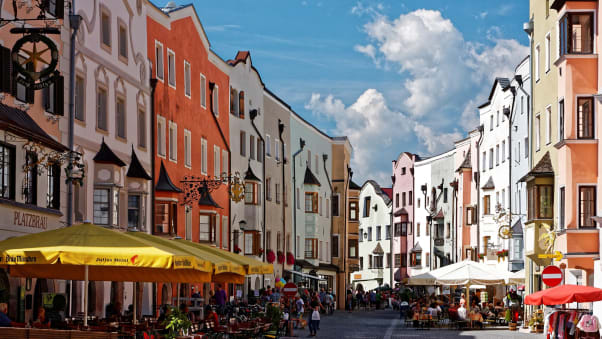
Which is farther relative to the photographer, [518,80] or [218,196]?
[518,80]

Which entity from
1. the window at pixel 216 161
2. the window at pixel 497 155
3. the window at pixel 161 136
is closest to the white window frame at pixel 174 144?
the window at pixel 161 136

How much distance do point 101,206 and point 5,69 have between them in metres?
10.8

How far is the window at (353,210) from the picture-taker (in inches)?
3938

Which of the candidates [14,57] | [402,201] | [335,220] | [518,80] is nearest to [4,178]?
[14,57]

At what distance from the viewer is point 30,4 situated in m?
31.0

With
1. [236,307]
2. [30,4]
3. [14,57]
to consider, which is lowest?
[236,307]

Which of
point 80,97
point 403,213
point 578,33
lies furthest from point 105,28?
point 403,213

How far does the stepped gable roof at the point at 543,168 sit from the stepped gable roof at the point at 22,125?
72.3ft

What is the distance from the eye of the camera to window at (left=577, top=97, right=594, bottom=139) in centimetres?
4041

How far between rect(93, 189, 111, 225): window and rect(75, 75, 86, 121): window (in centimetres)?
322

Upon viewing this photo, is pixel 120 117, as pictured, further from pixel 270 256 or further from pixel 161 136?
pixel 270 256

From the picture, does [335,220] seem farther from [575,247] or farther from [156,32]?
[575,247]

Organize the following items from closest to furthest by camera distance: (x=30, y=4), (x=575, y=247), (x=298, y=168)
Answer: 1. (x=30, y=4)
2. (x=575, y=247)
3. (x=298, y=168)

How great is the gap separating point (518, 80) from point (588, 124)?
951 inches
